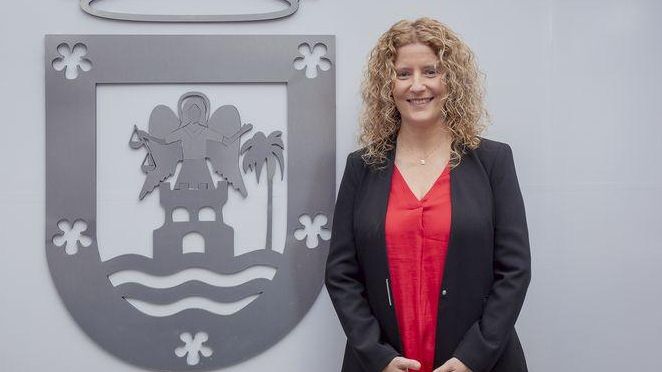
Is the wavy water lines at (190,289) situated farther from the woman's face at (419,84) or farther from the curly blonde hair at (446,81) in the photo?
the woman's face at (419,84)

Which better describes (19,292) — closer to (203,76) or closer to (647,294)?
(203,76)

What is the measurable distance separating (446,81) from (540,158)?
46cm

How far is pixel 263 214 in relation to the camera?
153cm

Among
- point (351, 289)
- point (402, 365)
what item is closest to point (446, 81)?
point (351, 289)

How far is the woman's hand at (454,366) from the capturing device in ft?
3.77

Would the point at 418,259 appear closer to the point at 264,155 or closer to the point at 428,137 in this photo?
the point at 428,137

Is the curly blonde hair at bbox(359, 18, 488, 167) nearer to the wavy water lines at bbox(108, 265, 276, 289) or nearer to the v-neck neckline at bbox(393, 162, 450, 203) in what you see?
the v-neck neckline at bbox(393, 162, 450, 203)

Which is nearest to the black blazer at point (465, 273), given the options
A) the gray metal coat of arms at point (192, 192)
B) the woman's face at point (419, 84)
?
the woman's face at point (419, 84)

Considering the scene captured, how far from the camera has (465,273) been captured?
1173mm

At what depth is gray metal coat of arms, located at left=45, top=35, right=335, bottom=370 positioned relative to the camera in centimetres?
150

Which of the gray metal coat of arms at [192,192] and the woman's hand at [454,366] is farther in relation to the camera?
the gray metal coat of arms at [192,192]

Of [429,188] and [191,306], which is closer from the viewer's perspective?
[429,188]

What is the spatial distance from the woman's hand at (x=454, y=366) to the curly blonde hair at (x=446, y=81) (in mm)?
411

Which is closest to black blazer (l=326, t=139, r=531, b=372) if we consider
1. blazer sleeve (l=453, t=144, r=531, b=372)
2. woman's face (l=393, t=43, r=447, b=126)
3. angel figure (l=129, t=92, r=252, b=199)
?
blazer sleeve (l=453, t=144, r=531, b=372)
